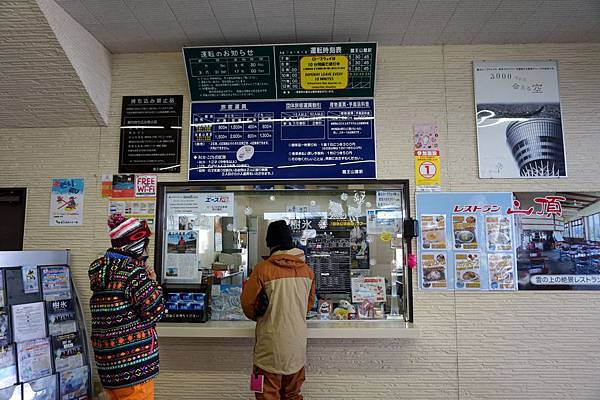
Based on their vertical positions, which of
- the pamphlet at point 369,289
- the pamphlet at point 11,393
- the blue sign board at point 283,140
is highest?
the blue sign board at point 283,140

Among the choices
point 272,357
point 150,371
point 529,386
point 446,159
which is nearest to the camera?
point 150,371

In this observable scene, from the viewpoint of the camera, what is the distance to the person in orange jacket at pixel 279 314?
8.72 ft

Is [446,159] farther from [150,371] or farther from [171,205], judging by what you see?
[150,371]

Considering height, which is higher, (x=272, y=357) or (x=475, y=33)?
(x=475, y=33)

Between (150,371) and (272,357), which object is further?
(272,357)

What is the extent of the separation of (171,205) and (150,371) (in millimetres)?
1720

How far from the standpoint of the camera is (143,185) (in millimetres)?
3635

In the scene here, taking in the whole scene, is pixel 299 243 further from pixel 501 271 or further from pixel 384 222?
pixel 501 271

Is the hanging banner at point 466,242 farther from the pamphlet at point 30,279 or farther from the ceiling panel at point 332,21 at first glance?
the pamphlet at point 30,279

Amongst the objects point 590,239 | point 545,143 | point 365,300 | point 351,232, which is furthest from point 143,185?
point 590,239

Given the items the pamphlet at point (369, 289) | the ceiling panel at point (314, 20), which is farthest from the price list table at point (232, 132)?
the pamphlet at point (369, 289)

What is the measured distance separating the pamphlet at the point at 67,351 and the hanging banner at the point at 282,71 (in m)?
2.23

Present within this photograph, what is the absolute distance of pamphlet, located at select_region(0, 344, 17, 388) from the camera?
265cm

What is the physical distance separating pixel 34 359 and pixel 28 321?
268 millimetres
